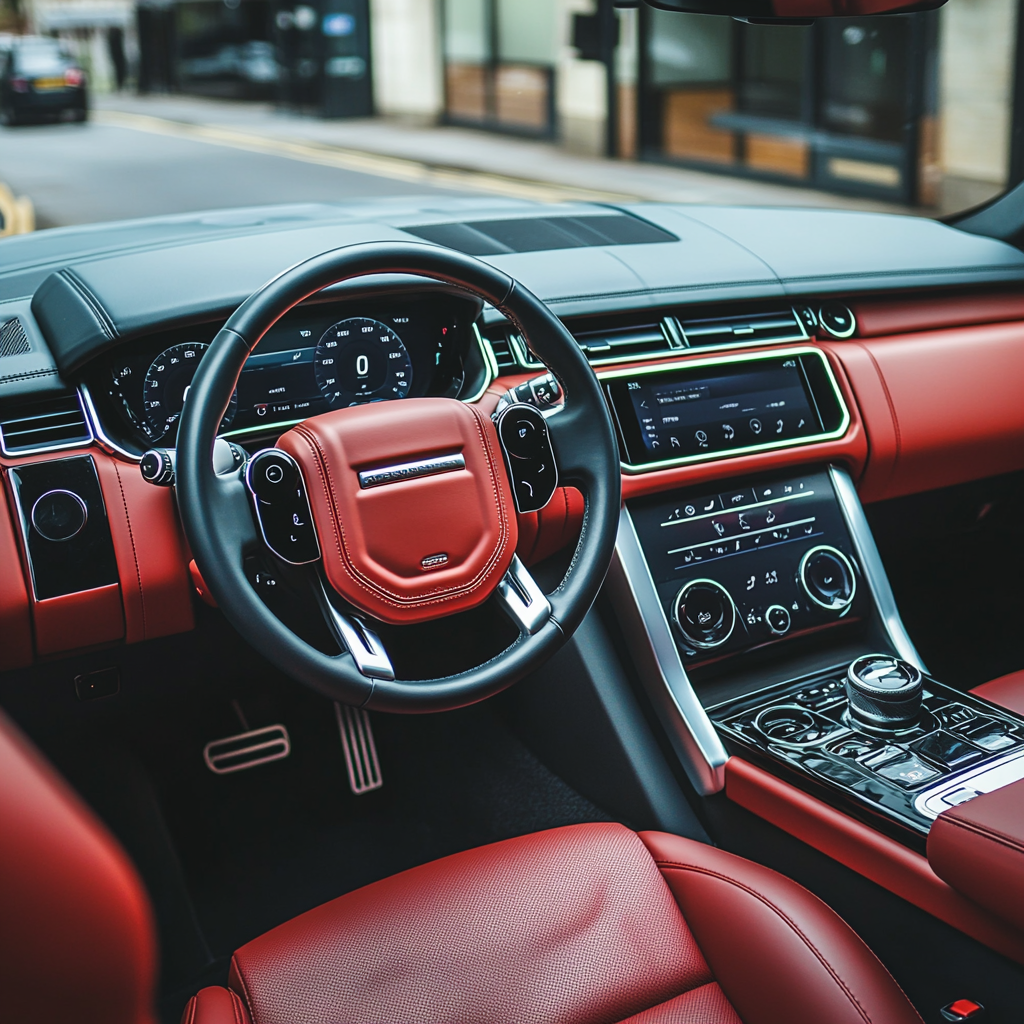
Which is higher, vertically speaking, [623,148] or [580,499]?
[623,148]

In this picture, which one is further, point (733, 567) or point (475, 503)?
point (733, 567)

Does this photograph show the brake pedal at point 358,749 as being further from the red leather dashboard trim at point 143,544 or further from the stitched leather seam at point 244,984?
the stitched leather seam at point 244,984

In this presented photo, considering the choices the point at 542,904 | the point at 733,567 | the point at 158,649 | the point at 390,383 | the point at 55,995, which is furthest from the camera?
the point at 733,567

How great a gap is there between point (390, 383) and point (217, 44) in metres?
8.48

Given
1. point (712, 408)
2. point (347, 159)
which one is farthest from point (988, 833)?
point (347, 159)

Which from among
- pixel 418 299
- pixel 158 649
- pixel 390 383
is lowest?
pixel 158 649

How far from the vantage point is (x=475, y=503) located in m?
1.52

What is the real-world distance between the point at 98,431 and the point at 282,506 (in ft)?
1.36

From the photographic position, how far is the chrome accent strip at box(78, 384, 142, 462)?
1676 mm

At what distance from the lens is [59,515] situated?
1.63 metres

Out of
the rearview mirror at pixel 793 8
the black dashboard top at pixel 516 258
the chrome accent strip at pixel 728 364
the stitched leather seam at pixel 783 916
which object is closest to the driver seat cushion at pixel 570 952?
the stitched leather seam at pixel 783 916

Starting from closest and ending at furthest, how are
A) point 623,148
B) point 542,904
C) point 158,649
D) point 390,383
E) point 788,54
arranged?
point 542,904 < point 390,383 < point 158,649 < point 788,54 < point 623,148

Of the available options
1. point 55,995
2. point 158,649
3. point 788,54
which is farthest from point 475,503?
point 788,54

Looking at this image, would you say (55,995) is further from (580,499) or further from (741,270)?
(741,270)
